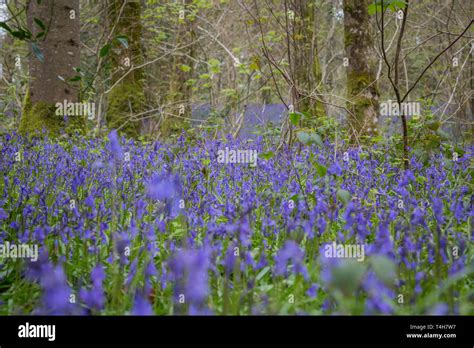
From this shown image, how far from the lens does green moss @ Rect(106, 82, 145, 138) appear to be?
32.1 ft

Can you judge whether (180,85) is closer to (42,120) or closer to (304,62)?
(304,62)

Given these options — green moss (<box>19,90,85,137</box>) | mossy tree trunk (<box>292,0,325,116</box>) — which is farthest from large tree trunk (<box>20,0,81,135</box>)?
mossy tree trunk (<box>292,0,325,116</box>)

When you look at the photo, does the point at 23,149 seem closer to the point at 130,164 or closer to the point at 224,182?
the point at 130,164

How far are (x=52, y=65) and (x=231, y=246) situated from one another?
16.0ft

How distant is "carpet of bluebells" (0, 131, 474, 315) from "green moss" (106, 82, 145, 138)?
558 centimetres

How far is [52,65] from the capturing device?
20.6 feet

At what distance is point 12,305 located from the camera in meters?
2.06

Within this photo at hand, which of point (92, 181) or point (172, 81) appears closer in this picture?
point (92, 181)

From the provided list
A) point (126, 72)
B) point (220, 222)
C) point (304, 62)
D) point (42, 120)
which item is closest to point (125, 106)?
point (126, 72)

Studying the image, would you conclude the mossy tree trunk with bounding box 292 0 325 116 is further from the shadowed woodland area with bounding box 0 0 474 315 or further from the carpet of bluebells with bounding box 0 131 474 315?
the carpet of bluebells with bounding box 0 131 474 315

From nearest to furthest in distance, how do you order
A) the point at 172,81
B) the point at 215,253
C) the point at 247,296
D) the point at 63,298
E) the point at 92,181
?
the point at 63,298
the point at 247,296
the point at 215,253
the point at 92,181
the point at 172,81
